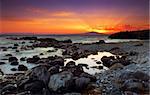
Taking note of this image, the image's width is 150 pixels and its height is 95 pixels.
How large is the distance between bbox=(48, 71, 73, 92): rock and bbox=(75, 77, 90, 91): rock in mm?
335

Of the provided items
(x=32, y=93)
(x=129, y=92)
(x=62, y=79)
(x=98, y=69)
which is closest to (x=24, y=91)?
(x=32, y=93)

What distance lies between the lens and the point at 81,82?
13508mm

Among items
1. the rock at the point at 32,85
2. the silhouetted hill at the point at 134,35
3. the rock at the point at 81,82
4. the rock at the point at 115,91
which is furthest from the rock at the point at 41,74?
the silhouetted hill at the point at 134,35

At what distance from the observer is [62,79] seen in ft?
42.7

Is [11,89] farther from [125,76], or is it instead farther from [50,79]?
[125,76]

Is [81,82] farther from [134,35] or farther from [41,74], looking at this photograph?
[134,35]

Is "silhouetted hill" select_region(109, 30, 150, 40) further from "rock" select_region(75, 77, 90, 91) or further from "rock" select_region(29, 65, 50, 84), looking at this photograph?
"rock" select_region(29, 65, 50, 84)

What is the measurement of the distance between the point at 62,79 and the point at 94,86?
158 cm

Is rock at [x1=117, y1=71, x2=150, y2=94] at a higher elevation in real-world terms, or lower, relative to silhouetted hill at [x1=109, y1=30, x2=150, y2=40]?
higher

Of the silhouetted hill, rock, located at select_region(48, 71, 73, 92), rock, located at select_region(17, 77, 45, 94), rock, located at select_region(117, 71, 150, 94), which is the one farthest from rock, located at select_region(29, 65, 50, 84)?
the silhouetted hill

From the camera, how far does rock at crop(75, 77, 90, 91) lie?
1322 cm

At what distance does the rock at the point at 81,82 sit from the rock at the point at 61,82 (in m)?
0.33

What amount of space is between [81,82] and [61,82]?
3.44 ft

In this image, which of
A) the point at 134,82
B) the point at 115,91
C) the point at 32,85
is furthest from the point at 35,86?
the point at 134,82
